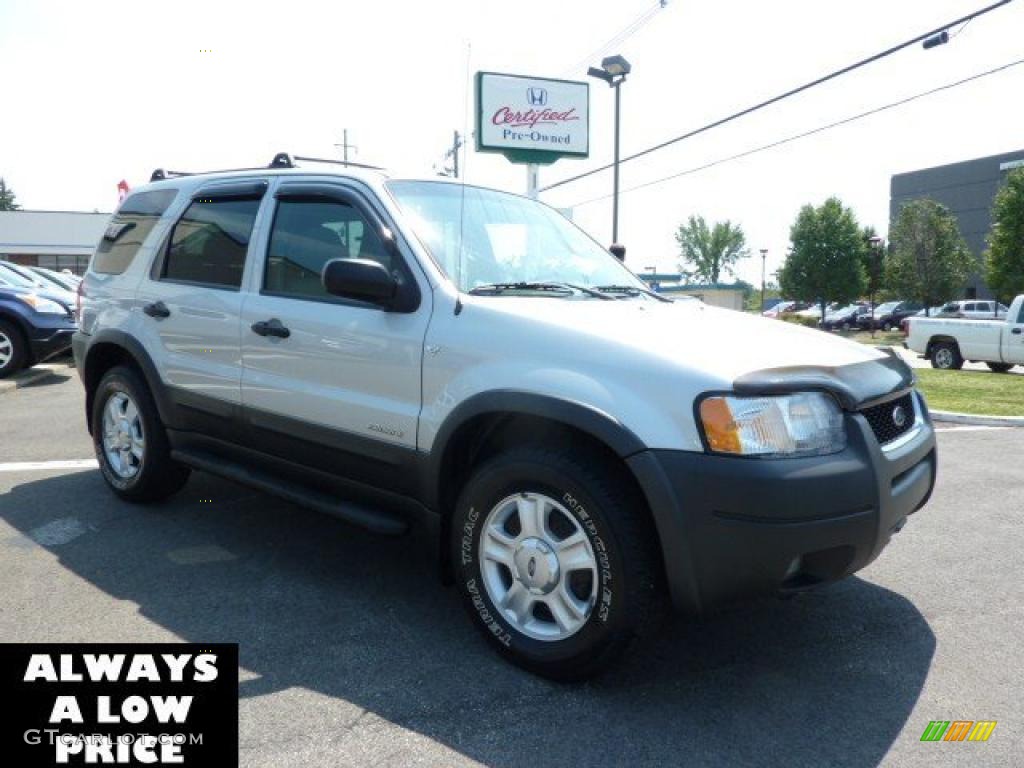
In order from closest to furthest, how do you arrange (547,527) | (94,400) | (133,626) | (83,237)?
(547,527) → (133,626) → (94,400) → (83,237)

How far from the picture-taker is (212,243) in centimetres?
453

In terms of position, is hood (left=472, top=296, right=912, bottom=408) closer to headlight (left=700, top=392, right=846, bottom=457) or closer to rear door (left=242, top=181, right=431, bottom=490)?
headlight (left=700, top=392, right=846, bottom=457)

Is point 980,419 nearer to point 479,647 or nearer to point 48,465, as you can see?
point 479,647

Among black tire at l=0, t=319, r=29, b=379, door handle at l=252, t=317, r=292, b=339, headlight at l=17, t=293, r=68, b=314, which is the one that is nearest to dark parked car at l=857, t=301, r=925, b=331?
headlight at l=17, t=293, r=68, b=314

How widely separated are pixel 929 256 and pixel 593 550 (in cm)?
4219

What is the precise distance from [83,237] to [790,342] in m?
58.7

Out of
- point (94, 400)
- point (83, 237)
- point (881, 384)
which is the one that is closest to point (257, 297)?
point (94, 400)

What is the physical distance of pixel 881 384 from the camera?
122 inches

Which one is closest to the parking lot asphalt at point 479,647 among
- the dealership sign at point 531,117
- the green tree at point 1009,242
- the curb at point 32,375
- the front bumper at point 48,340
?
the curb at point 32,375

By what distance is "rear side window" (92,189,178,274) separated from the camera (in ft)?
16.5

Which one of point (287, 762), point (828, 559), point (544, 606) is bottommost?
point (287, 762)

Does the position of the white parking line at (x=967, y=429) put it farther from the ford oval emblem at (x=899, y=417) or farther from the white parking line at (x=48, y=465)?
the white parking line at (x=48, y=465)

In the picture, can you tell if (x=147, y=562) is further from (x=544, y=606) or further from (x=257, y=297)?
(x=544, y=606)

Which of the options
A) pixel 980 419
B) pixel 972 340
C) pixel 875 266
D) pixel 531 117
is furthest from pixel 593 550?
pixel 875 266
